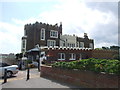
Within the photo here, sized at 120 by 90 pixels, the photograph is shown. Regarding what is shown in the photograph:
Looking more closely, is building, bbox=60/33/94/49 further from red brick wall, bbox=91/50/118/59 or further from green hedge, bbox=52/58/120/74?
green hedge, bbox=52/58/120/74

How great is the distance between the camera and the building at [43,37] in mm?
30406

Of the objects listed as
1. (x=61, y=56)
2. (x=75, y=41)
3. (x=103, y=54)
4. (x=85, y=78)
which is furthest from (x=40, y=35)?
(x=85, y=78)

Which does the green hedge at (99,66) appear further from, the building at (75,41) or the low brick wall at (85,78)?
the building at (75,41)

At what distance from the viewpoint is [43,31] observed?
102 ft

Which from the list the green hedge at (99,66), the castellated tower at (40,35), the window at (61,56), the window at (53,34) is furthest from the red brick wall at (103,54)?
the green hedge at (99,66)

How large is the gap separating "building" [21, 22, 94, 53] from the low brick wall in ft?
64.1

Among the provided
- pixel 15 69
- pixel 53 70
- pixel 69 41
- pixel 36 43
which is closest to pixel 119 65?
pixel 53 70

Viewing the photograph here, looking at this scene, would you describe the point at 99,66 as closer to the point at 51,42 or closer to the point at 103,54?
the point at 103,54

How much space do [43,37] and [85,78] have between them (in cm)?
2389

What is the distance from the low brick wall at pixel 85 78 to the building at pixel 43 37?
1955 centimetres

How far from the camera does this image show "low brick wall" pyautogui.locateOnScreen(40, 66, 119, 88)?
6465 millimetres

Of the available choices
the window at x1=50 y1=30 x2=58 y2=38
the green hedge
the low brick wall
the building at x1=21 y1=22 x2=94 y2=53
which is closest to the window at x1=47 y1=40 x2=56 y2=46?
the building at x1=21 y1=22 x2=94 y2=53

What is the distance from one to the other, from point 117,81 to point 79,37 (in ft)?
107

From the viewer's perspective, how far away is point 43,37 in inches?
1221
